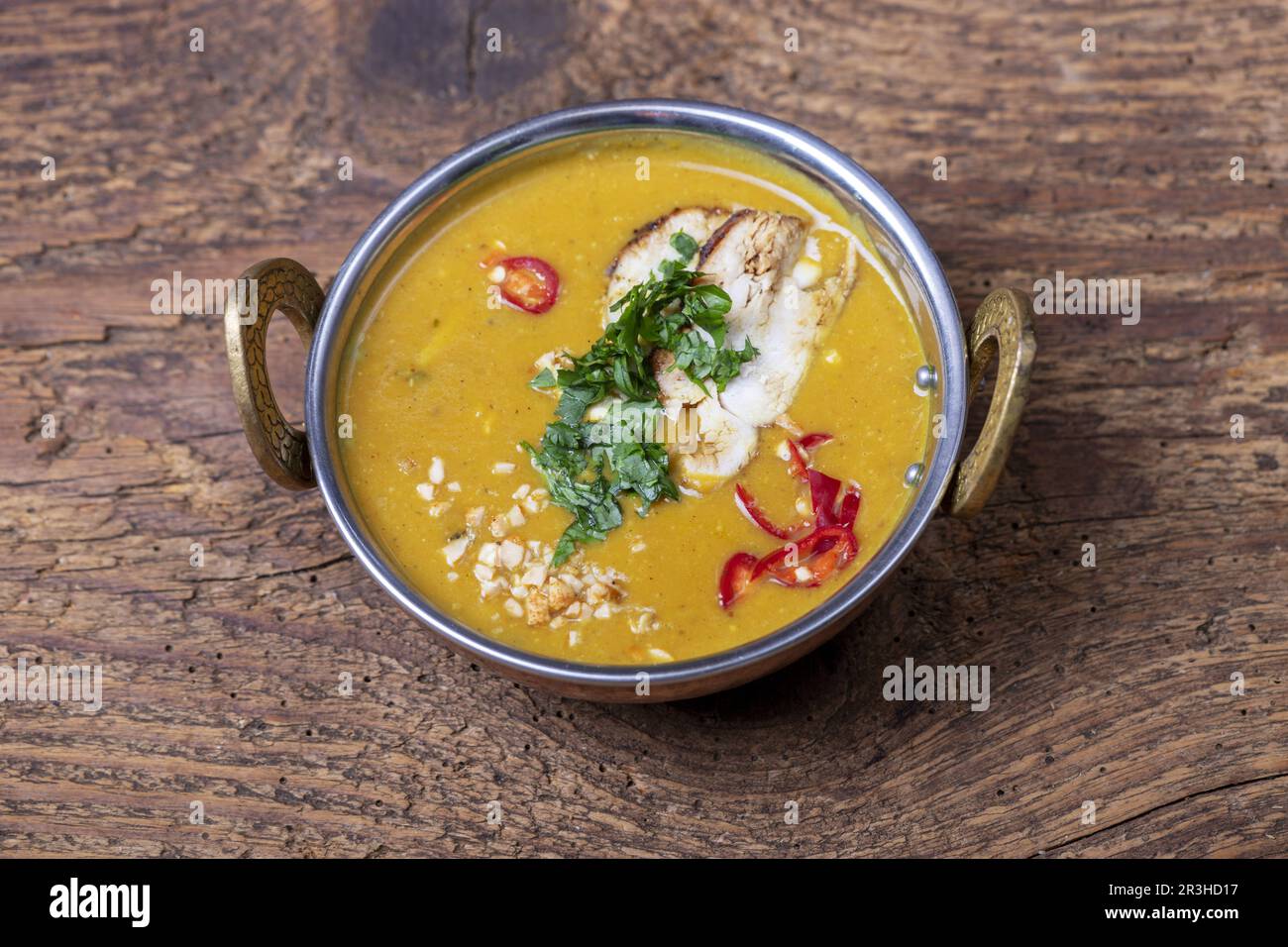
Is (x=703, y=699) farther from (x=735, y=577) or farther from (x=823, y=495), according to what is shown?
(x=823, y=495)

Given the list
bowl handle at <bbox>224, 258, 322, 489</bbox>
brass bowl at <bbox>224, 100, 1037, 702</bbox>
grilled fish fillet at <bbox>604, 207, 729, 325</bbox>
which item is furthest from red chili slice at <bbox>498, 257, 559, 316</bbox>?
bowl handle at <bbox>224, 258, 322, 489</bbox>

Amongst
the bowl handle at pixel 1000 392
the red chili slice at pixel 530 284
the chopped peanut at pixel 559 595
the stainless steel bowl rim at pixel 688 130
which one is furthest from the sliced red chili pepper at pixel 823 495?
the red chili slice at pixel 530 284

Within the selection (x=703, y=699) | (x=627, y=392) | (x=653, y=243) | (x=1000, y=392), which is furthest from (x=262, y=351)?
(x=1000, y=392)

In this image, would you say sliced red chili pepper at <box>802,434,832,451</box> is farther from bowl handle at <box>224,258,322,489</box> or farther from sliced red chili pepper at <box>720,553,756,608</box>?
bowl handle at <box>224,258,322,489</box>

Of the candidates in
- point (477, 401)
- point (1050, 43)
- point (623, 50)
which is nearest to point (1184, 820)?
point (477, 401)

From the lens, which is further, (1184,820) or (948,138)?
(948,138)

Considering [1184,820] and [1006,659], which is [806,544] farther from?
[1184,820]
